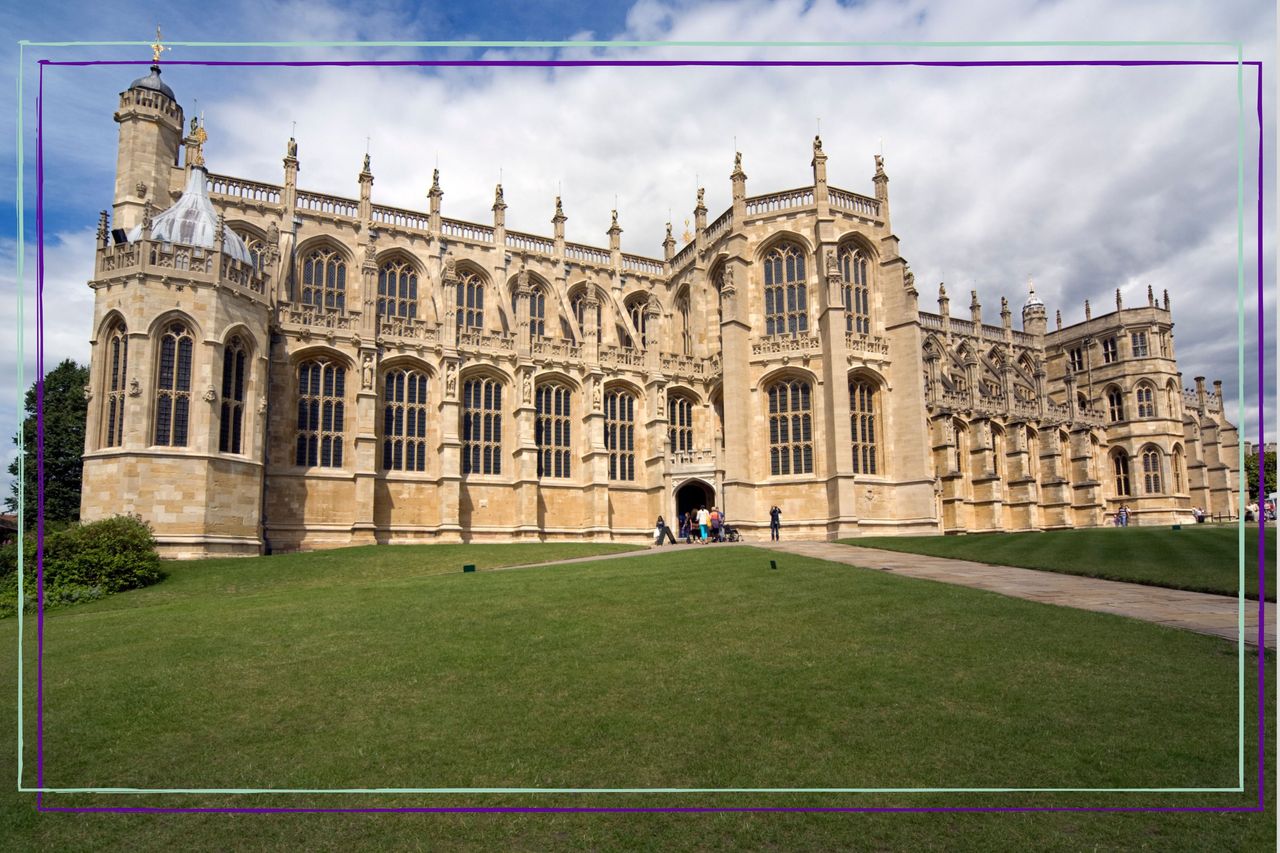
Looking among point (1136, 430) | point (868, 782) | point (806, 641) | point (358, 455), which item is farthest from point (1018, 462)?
point (868, 782)

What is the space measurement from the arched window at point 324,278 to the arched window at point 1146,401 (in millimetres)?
54124

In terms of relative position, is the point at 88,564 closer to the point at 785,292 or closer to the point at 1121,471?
the point at 785,292

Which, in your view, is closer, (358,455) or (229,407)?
(229,407)

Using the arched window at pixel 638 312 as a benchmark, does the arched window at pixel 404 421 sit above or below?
below

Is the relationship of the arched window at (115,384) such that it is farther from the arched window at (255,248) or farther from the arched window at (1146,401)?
the arched window at (1146,401)

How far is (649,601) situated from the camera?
16.1 meters

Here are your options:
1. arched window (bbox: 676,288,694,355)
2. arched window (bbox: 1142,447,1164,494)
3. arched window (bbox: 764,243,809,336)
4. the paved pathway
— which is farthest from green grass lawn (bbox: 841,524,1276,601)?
arched window (bbox: 1142,447,1164,494)

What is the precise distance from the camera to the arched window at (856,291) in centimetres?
4209

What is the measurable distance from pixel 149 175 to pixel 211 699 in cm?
3203

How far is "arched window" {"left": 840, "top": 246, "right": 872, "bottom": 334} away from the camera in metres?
42.1

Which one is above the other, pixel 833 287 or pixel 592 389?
pixel 833 287

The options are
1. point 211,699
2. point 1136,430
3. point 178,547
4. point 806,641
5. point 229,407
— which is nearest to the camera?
point 211,699

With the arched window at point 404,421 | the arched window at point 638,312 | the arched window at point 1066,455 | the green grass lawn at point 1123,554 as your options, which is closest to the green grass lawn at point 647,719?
the green grass lawn at point 1123,554

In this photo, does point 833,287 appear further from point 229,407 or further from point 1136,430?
point 1136,430
